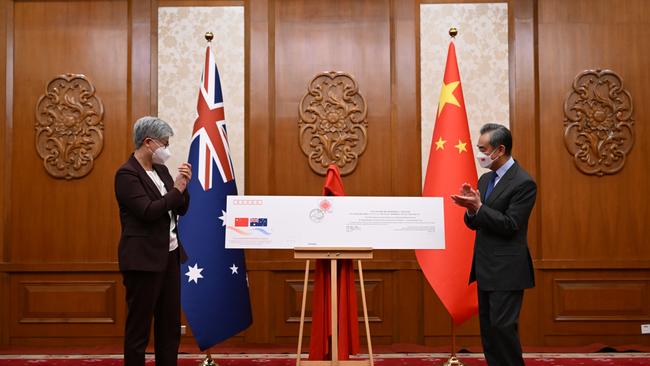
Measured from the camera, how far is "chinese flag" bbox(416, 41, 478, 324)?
4.49 m

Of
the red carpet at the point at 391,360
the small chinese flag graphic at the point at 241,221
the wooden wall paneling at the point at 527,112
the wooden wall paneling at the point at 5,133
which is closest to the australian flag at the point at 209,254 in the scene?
the red carpet at the point at 391,360

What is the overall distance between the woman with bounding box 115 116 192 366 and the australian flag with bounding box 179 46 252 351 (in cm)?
86

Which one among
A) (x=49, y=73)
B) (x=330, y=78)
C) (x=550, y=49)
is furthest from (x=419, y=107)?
(x=49, y=73)

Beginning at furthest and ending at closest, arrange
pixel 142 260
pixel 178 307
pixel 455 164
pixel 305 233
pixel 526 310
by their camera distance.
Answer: pixel 526 310, pixel 455 164, pixel 305 233, pixel 178 307, pixel 142 260

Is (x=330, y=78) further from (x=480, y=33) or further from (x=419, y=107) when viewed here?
(x=480, y=33)

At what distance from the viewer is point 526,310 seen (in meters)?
5.29

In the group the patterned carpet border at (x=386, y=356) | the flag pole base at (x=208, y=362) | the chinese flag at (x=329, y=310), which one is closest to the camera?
the chinese flag at (x=329, y=310)

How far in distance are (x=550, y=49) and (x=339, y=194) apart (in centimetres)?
242

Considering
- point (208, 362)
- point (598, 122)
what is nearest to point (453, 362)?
point (208, 362)

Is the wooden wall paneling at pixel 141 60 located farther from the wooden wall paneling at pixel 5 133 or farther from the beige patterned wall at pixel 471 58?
the beige patterned wall at pixel 471 58

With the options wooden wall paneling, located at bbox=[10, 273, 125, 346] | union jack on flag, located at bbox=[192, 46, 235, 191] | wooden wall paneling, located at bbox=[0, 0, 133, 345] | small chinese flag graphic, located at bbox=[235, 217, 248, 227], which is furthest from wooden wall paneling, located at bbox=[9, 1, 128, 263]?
small chinese flag graphic, located at bbox=[235, 217, 248, 227]

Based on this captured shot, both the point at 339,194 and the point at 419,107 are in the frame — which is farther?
the point at 419,107

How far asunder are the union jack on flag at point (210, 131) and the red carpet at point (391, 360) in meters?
1.39

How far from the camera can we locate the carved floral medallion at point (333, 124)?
211 inches
